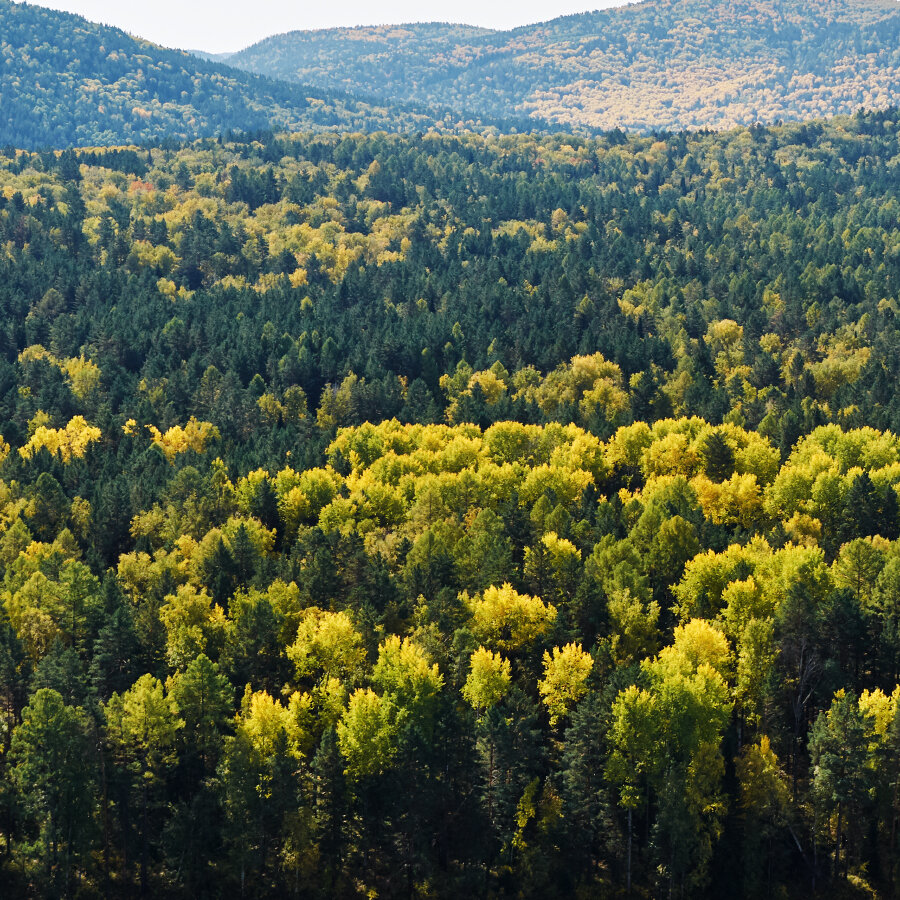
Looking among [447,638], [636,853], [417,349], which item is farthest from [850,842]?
[417,349]

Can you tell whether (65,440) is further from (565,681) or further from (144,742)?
(565,681)

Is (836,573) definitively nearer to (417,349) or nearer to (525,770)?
(525,770)

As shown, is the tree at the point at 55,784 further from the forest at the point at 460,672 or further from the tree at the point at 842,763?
the tree at the point at 842,763

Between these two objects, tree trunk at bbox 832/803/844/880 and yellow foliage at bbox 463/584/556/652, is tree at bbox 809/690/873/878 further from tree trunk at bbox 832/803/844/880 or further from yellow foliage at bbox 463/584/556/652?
yellow foliage at bbox 463/584/556/652

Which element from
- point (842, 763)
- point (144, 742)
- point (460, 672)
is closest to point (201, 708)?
point (144, 742)

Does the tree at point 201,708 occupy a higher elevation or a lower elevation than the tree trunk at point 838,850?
higher

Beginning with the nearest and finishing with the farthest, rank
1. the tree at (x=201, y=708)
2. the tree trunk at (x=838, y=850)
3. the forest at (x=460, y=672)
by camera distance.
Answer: the forest at (x=460, y=672) < the tree trunk at (x=838, y=850) < the tree at (x=201, y=708)

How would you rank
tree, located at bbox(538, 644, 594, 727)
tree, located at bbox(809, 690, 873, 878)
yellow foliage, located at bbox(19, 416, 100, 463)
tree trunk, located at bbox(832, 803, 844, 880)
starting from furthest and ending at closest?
1. yellow foliage, located at bbox(19, 416, 100, 463)
2. tree, located at bbox(538, 644, 594, 727)
3. tree trunk, located at bbox(832, 803, 844, 880)
4. tree, located at bbox(809, 690, 873, 878)

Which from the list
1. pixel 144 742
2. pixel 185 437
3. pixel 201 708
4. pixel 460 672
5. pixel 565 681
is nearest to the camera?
pixel 144 742

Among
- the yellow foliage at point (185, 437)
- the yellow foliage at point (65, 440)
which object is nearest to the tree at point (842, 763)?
the yellow foliage at point (185, 437)

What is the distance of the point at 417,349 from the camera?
200m

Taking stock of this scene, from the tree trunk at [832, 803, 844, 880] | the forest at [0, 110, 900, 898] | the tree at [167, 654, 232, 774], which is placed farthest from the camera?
the tree at [167, 654, 232, 774]

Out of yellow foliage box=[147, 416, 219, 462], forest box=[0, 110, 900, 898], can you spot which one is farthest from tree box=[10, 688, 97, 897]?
yellow foliage box=[147, 416, 219, 462]

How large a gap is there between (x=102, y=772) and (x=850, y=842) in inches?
2310
